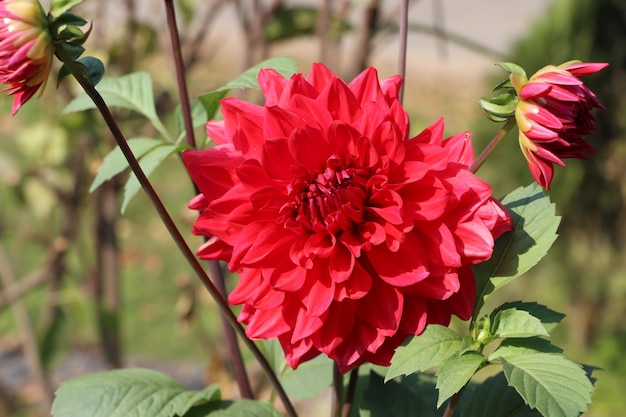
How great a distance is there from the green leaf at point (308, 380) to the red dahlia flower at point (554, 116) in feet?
1.13

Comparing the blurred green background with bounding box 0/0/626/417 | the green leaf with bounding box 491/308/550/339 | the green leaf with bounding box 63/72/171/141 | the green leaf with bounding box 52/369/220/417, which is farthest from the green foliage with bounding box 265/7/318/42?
the green leaf with bounding box 491/308/550/339

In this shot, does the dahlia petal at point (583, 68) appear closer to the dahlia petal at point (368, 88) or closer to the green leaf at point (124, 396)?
the dahlia petal at point (368, 88)

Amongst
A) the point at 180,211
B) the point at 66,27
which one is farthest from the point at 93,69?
the point at 180,211

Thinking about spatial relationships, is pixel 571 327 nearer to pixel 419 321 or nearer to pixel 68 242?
pixel 68 242

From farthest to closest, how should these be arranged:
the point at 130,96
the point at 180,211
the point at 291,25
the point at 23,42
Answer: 1. the point at 180,211
2. the point at 291,25
3. the point at 130,96
4. the point at 23,42

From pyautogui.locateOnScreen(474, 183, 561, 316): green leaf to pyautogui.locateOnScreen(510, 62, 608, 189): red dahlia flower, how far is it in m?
0.06

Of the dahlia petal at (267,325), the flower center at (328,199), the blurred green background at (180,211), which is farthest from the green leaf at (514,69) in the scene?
the blurred green background at (180,211)

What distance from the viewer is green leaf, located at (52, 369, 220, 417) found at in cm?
63

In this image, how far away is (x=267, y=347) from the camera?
2.53 feet

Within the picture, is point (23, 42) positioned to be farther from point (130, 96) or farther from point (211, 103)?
point (130, 96)

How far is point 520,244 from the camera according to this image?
549 millimetres

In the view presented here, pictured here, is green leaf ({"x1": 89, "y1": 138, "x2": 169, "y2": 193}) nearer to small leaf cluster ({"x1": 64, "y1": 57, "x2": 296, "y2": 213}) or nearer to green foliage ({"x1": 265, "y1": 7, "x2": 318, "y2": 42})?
small leaf cluster ({"x1": 64, "y1": 57, "x2": 296, "y2": 213})

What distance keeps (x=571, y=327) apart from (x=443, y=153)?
2571mm

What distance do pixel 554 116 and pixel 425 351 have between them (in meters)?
0.17
